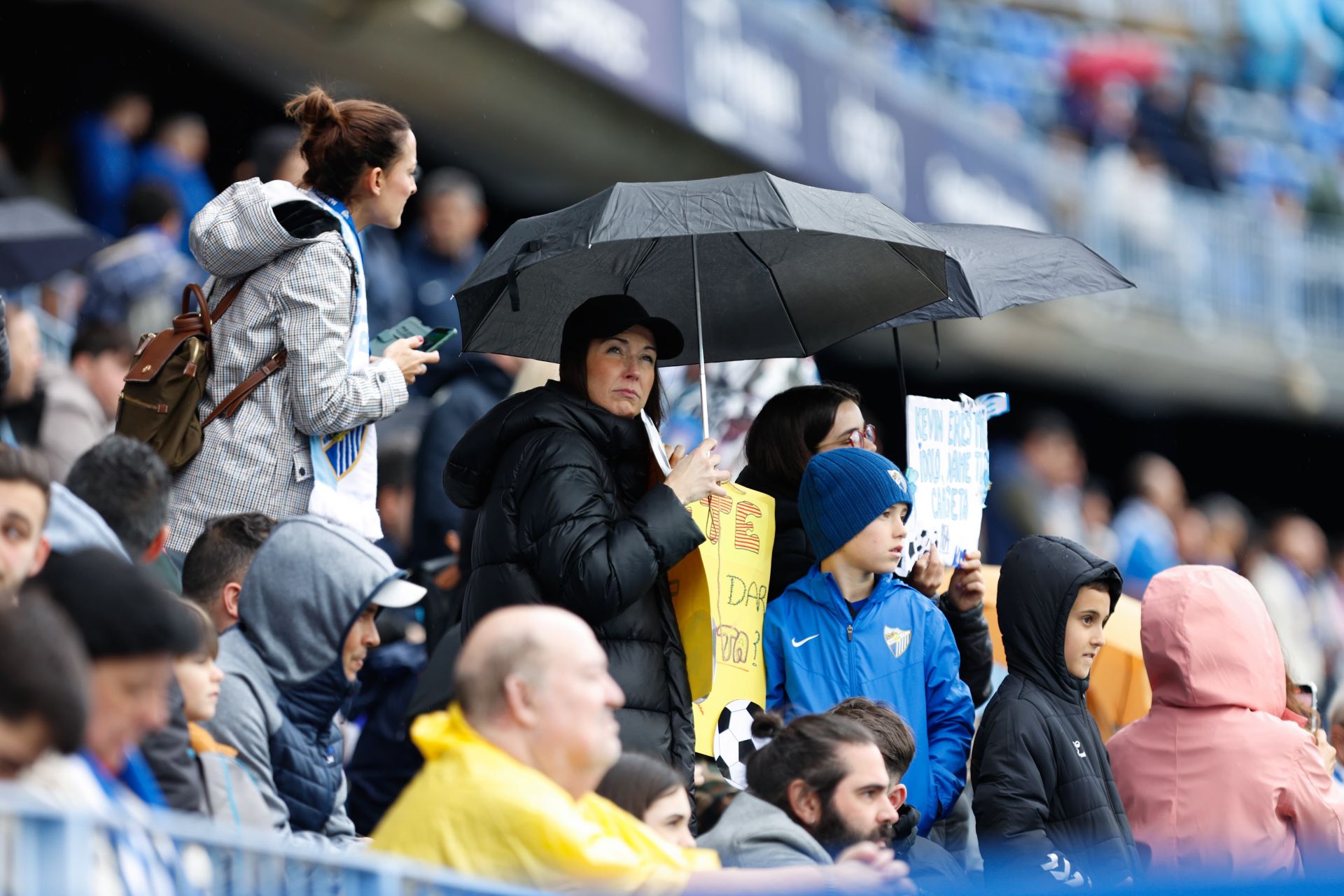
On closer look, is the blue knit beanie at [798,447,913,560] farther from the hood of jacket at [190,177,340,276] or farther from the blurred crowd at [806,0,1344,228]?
the blurred crowd at [806,0,1344,228]

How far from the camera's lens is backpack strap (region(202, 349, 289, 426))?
5.23 metres

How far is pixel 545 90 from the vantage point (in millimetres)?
12555

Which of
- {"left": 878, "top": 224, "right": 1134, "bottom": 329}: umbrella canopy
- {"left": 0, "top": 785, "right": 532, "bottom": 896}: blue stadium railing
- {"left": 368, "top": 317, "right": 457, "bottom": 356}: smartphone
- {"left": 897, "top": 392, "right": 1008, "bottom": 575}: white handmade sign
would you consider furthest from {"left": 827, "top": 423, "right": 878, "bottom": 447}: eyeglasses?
{"left": 0, "top": 785, "right": 532, "bottom": 896}: blue stadium railing

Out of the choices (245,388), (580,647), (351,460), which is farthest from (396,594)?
(580,647)

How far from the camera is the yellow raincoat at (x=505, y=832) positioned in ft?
11.0

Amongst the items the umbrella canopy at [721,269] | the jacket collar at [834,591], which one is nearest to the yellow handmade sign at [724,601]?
the jacket collar at [834,591]

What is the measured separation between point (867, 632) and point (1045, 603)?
564mm

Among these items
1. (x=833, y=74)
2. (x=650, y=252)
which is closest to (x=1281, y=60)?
(x=833, y=74)

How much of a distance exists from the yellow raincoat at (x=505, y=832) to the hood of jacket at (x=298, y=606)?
4.82ft

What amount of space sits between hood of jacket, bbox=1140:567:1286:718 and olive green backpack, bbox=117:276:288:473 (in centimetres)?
263

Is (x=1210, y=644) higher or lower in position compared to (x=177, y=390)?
lower

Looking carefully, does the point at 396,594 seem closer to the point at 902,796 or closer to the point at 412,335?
the point at 412,335

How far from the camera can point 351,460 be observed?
5.41 meters

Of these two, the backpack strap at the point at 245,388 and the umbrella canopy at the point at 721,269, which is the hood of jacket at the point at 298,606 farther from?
the umbrella canopy at the point at 721,269
